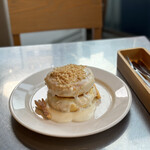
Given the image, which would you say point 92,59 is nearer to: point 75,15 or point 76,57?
point 76,57

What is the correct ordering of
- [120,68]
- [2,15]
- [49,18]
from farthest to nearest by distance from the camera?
[49,18] < [2,15] < [120,68]

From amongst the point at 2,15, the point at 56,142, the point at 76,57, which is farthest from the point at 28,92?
the point at 2,15

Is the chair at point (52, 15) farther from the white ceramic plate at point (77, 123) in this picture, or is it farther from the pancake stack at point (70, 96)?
the pancake stack at point (70, 96)

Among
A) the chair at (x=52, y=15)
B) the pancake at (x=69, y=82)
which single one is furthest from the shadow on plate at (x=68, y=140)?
the chair at (x=52, y=15)

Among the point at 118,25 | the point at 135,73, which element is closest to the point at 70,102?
the point at 135,73

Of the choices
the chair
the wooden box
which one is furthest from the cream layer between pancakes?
the chair

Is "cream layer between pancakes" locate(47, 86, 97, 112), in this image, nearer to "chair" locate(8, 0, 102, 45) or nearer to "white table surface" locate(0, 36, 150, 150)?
"white table surface" locate(0, 36, 150, 150)

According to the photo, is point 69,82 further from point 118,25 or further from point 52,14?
point 118,25
